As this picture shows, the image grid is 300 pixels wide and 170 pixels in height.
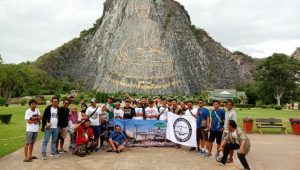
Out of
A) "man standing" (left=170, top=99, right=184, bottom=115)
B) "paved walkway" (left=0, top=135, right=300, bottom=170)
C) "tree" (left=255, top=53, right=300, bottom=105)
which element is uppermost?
"tree" (left=255, top=53, right=300, bottom=105)

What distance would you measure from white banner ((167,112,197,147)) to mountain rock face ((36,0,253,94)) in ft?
174

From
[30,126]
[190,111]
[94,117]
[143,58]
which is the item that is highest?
[143,58]

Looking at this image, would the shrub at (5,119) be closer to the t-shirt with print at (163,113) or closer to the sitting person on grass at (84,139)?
the sitting person on grass at (84,139)

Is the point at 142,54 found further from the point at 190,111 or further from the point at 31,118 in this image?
the point at 31,118

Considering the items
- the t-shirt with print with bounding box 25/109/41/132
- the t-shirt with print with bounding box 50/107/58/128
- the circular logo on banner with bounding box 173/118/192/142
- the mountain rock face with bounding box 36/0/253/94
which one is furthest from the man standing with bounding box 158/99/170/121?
the mountain rock face with bounding box 36/0/253/94

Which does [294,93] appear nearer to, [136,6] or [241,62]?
[241,62]

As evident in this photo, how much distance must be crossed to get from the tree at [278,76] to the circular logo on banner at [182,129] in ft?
158

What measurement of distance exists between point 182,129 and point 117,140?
8.69 ft

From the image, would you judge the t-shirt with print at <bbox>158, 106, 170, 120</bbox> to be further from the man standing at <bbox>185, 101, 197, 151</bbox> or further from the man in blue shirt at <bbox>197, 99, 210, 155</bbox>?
the man in blue shirt at <bbox>197, 99, 210, 155</bbox>

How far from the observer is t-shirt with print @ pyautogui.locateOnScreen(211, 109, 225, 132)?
13094mm

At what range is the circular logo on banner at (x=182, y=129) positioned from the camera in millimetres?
14690

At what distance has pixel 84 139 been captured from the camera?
13.3 metres

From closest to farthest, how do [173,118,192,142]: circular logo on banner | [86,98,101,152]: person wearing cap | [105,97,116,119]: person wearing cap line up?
[86,98,101,152]: person wearing cap < [173,118,192,142]: circular logo on banner < [105,97,116,119]: person wearing cap

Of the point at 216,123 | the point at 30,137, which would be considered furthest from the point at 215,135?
the point at 30,137
